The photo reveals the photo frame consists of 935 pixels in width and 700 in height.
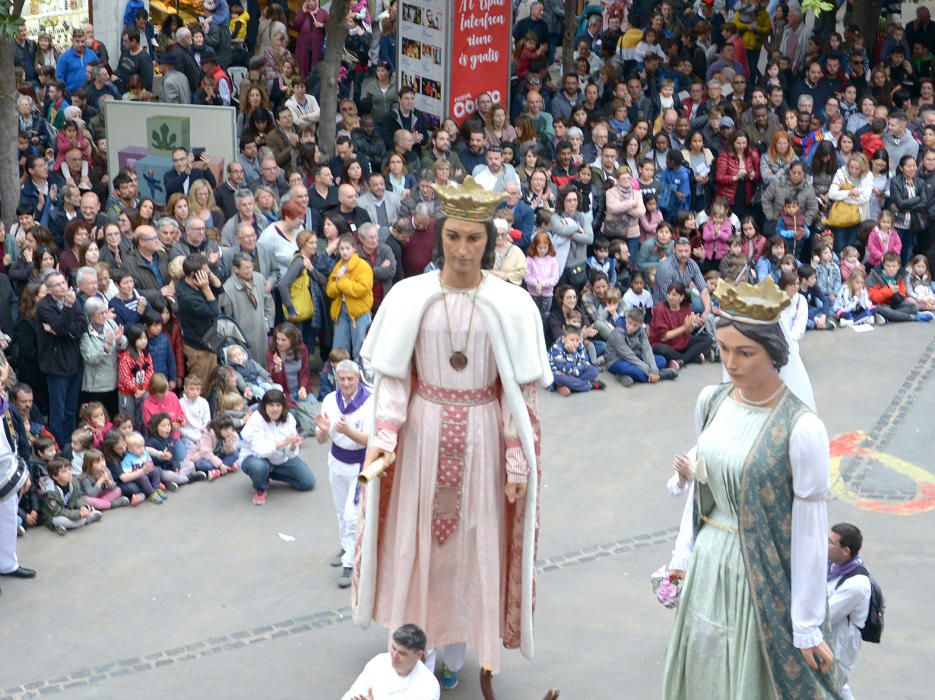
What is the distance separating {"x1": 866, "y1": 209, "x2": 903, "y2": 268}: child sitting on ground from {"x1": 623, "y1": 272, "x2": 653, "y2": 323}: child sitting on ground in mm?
2778

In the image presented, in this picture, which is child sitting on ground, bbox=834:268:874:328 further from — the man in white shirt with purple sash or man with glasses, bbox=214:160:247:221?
the man in white shirt with purple sash

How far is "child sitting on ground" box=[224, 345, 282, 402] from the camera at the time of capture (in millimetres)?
11398

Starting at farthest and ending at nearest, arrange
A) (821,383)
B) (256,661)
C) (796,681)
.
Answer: (821,383) → (256,661) → (796,681)

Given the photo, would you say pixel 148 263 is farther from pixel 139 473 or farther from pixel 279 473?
pixel 279 473

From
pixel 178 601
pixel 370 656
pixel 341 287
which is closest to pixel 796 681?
pixel 370 656

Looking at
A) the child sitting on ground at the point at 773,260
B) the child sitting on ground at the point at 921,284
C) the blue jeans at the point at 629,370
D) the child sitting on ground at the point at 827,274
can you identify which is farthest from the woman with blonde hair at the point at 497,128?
the child sitting on ground at the point at 921,284

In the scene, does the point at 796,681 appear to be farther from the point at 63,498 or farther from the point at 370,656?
the point at 63,498

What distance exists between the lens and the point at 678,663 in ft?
20.3

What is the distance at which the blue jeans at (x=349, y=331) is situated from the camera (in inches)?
480

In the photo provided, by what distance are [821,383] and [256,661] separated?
252 inches

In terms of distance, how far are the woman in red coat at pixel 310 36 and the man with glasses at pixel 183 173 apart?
15.5 ft

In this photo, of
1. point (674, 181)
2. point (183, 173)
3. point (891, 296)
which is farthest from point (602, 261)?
point (183, 173)

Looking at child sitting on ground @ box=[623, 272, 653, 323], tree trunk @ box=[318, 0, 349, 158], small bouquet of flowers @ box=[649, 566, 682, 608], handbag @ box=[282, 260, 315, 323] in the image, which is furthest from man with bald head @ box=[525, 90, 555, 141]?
small bouquet of flowers @ box=[649, 566, 682, 608]

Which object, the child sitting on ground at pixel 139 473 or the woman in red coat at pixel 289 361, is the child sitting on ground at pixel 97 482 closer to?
the child sitting on ground at pixel 139 473
